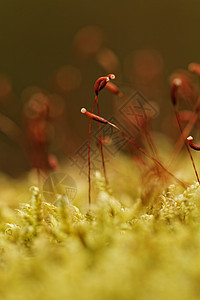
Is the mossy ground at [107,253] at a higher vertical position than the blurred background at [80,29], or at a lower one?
lower

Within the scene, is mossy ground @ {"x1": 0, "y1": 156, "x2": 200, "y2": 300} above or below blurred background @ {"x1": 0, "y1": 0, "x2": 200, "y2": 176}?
below

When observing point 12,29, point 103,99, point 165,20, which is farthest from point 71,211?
point 165,20

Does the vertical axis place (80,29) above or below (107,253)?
above

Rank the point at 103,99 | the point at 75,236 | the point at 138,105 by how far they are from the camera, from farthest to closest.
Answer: the point at 103,99 → the point at 138,105 → the point at 75,236

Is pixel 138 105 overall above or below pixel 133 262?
above

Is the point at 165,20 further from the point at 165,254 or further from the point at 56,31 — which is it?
the point at 165,254

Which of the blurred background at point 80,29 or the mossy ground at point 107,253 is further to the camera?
the blurred background at point 80,29

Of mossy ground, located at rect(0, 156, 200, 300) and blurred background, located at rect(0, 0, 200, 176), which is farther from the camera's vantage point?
blurred background, located at rect(0, 0, 200, 176)

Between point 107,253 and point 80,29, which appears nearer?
point 107,253
